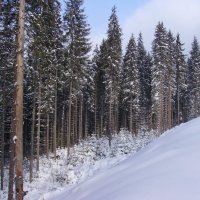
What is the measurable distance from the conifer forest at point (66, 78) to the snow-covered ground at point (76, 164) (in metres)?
1.02

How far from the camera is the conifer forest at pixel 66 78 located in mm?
24688

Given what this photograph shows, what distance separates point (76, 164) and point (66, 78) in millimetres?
12122

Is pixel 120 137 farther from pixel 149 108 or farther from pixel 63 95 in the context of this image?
pixel 149 108

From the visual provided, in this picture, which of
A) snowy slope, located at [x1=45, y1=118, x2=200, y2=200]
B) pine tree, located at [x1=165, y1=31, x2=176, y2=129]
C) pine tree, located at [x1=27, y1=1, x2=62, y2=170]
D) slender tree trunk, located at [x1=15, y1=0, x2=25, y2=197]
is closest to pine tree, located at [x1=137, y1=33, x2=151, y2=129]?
pine tree, located at [x1=165, y1=31, x2=176, y2=129]

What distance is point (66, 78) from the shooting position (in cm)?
4469

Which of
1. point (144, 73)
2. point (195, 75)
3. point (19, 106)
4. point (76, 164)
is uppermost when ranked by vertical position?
point (144, 73)

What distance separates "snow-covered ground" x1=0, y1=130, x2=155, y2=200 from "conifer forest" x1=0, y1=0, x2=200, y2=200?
102cm

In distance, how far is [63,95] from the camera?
51969mm

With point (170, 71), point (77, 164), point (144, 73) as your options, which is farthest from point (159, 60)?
point (77, 164)

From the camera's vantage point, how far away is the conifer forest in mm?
24688

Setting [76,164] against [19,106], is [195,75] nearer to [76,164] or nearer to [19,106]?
[76,164]

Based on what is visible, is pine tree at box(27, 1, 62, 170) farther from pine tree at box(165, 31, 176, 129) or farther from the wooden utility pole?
pine tree at box(165, 31, 176, 129)

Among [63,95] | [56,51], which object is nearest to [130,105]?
[63,95]

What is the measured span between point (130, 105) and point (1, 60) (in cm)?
3393
